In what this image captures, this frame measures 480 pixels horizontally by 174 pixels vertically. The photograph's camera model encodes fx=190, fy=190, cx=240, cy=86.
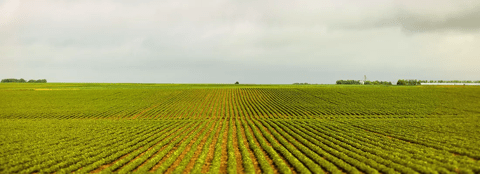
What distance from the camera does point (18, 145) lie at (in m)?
15.4

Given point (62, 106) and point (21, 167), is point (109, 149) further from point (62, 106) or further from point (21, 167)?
point (62, 106)

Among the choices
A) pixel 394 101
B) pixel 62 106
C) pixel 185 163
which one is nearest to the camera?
pixel 185 163

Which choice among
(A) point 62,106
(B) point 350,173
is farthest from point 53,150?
(A) point 62,106

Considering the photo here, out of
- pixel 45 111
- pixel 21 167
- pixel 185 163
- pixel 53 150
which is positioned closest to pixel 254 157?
pixel 185 163

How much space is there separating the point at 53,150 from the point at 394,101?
200ft

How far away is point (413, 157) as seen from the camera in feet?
38.8

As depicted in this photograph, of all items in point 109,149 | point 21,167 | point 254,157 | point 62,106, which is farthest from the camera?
point 62,106

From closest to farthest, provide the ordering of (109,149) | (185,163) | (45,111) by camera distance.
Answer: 1. (185,163)
2. (109,149)
3. (45,111)

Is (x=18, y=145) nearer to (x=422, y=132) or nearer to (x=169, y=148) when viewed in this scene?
(x=169, y=148)

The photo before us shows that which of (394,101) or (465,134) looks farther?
(394,101)

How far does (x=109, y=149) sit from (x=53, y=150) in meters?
3.80

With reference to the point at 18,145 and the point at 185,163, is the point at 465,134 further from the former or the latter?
the point at 18,145

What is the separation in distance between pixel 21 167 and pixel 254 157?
1372 cm

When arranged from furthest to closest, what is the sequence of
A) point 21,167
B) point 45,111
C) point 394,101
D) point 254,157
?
point 394,101 < point 45,111 < point 254,157 < point 21,167
